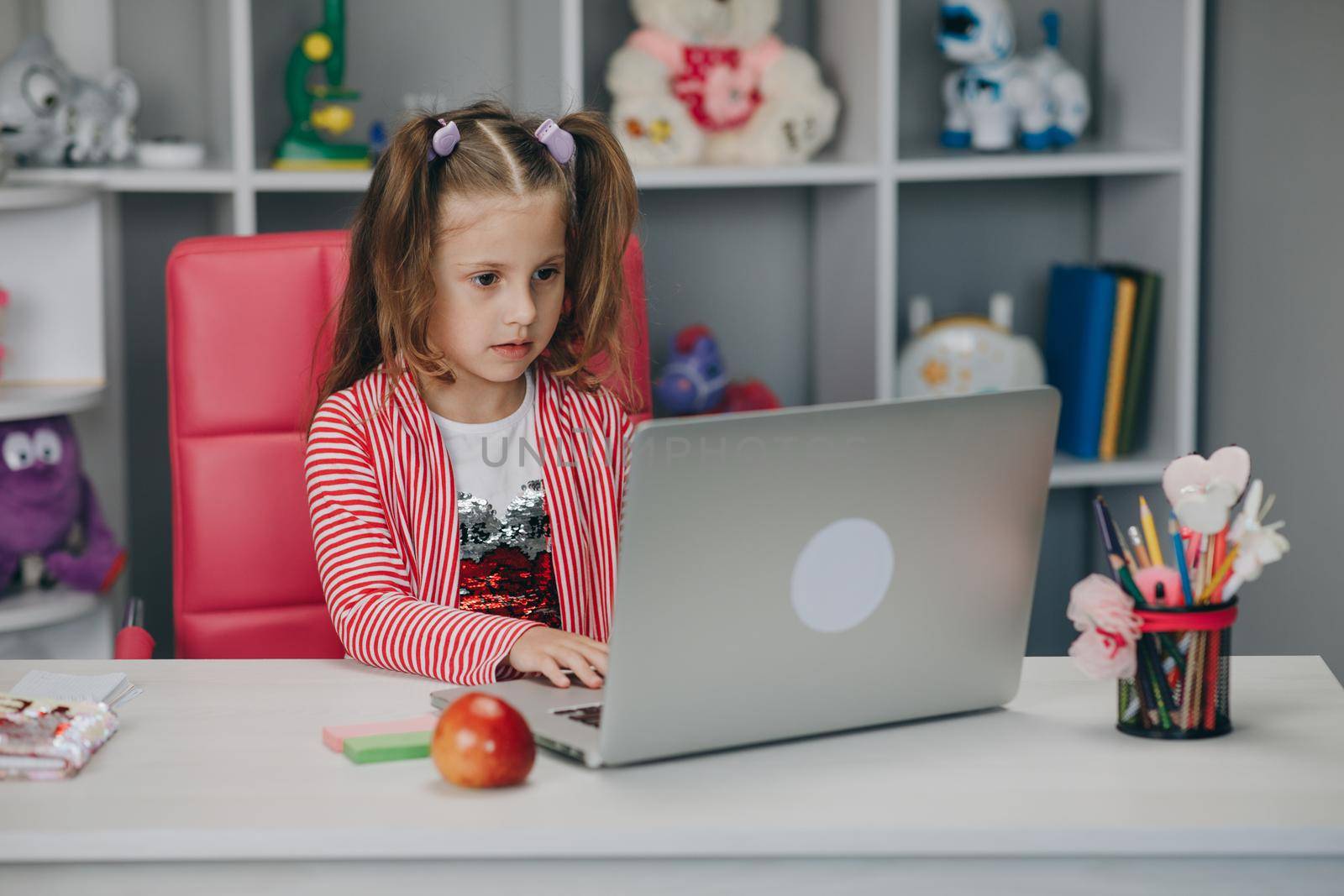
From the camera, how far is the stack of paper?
1143 mm

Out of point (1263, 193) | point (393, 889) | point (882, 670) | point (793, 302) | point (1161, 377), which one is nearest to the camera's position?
point (393, 889)

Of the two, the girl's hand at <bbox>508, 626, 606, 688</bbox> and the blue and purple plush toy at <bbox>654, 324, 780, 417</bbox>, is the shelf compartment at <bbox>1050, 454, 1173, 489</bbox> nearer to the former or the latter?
the blue and purple plush toy at <bbox>654, 324, 780, 417</bbox>

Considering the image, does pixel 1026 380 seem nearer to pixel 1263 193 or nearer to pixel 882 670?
pixel 1263 193

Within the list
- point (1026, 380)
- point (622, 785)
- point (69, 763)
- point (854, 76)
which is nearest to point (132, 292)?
point (854, 76)

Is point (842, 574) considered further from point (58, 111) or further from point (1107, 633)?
point (58, 111)

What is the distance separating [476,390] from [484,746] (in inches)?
25.1

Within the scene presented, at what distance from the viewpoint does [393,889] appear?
894mm

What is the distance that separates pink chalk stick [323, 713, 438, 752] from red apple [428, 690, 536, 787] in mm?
64

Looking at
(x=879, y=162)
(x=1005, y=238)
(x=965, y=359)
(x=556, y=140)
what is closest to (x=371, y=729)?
(x=556, y=140)

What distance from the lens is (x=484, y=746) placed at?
94cm

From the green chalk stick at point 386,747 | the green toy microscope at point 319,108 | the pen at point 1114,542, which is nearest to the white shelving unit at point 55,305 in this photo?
the green toy microscope at point 319,108

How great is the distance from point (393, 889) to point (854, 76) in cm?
170

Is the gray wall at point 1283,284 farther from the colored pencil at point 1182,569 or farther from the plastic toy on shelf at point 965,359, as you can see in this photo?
the colored pencil at point 1182,569

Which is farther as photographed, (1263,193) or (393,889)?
(1263,193)
